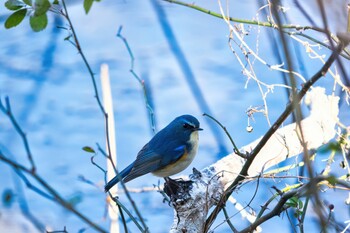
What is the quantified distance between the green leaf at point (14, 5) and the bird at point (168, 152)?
902mm

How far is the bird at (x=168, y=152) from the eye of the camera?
93.7 inches

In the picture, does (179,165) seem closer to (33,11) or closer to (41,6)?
(33,11)

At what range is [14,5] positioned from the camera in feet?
5.01

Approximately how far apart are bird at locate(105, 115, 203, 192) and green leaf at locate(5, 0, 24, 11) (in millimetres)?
902

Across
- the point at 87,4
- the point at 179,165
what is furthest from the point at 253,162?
the point at 87,4

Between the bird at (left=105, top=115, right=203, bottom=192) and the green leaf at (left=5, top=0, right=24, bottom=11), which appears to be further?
the bird at (left=105, top=115, right=203, bottom=192)

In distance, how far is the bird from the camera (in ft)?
7.81

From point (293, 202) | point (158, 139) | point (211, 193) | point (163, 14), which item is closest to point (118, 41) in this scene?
point (163, 14)

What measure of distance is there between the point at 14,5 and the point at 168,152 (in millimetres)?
1070

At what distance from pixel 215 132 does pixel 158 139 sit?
1043 mm

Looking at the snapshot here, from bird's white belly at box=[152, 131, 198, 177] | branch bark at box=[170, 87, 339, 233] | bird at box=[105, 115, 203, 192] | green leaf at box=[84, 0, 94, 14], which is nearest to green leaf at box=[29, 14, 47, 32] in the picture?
green leaf at box=[84, 0, 94, 14]

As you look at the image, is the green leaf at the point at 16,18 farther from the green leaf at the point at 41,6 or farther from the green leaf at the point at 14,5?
the green leaf at the point at 41,6

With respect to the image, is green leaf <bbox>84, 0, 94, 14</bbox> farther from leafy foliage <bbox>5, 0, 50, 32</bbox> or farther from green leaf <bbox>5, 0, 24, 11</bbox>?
green leaf <bbox>5, 0, 24, 11</bbox>

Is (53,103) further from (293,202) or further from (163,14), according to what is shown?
(293,202)
